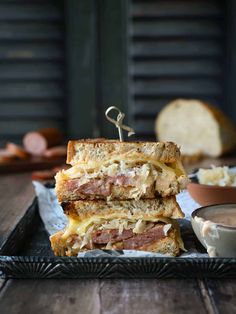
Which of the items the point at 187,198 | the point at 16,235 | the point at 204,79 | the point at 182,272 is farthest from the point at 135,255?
the point at 204,79

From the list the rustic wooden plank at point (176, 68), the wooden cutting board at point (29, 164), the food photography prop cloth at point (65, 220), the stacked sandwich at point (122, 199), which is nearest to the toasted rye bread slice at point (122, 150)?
the stacked sandwich at point (122, 199)

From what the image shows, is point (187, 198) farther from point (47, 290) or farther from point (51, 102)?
point (51, 102)

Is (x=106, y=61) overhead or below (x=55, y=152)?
overhead

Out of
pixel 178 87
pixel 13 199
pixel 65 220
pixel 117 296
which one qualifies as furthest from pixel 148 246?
pixel 178 87

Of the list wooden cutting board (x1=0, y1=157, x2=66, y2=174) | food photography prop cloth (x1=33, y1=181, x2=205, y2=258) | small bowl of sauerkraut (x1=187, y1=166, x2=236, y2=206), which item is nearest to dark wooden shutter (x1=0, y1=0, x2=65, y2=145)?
wooden cutting board (x1=0, y1=157, x2=66, y2=174)

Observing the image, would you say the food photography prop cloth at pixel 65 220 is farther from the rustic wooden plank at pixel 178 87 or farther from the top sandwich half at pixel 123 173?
the rustic wooden plank at pixel 178 87

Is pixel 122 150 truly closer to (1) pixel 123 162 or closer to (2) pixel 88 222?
(1) pixel 123 162

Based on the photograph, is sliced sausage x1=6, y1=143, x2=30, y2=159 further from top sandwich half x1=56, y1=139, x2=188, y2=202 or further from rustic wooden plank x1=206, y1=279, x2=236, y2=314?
rustic wooden plank x1=206, y1=279, x2=236, y2=314
